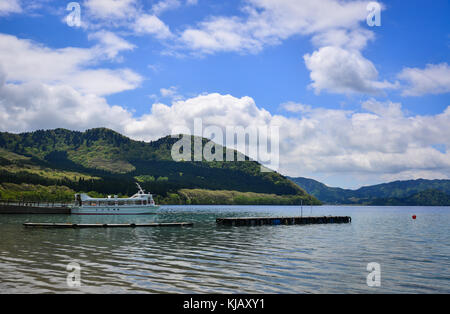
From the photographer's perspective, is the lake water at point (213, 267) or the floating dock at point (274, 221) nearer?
the lake water at point (213, 267)

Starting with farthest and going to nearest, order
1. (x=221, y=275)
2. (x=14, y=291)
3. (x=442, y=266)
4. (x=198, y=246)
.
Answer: (x=198, y=246), (x=442, y=266), (x=221, y=275), (x=14, y=291)

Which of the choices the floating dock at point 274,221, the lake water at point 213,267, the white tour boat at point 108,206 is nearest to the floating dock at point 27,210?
the white tour boat at point 108,206

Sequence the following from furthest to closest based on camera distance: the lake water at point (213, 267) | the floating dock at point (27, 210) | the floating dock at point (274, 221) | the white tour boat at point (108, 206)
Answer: the white tour boat at point (108, 206) → the floating dock at point (27, 210) → the floating dock at point (274, 221) → the lake water at point (213, 267)

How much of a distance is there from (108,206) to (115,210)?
10.6 feet

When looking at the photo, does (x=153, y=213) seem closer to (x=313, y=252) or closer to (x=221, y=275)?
(x=313, y=252)

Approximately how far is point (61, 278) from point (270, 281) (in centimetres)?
1714

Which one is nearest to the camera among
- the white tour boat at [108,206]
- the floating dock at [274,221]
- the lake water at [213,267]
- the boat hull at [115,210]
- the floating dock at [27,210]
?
the lake water at [213,267]

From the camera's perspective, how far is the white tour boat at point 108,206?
148000 mm

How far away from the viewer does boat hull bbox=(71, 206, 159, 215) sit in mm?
147375

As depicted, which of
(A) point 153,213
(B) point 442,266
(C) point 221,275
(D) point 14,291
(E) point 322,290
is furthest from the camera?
(A) point 153,213

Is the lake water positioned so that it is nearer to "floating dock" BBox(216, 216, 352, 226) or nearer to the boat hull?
"floating dock" BBox(216, 216, 352, 226)

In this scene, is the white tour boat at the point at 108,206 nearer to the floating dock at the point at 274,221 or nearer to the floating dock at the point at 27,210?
the floating dock at the point at 27,210
